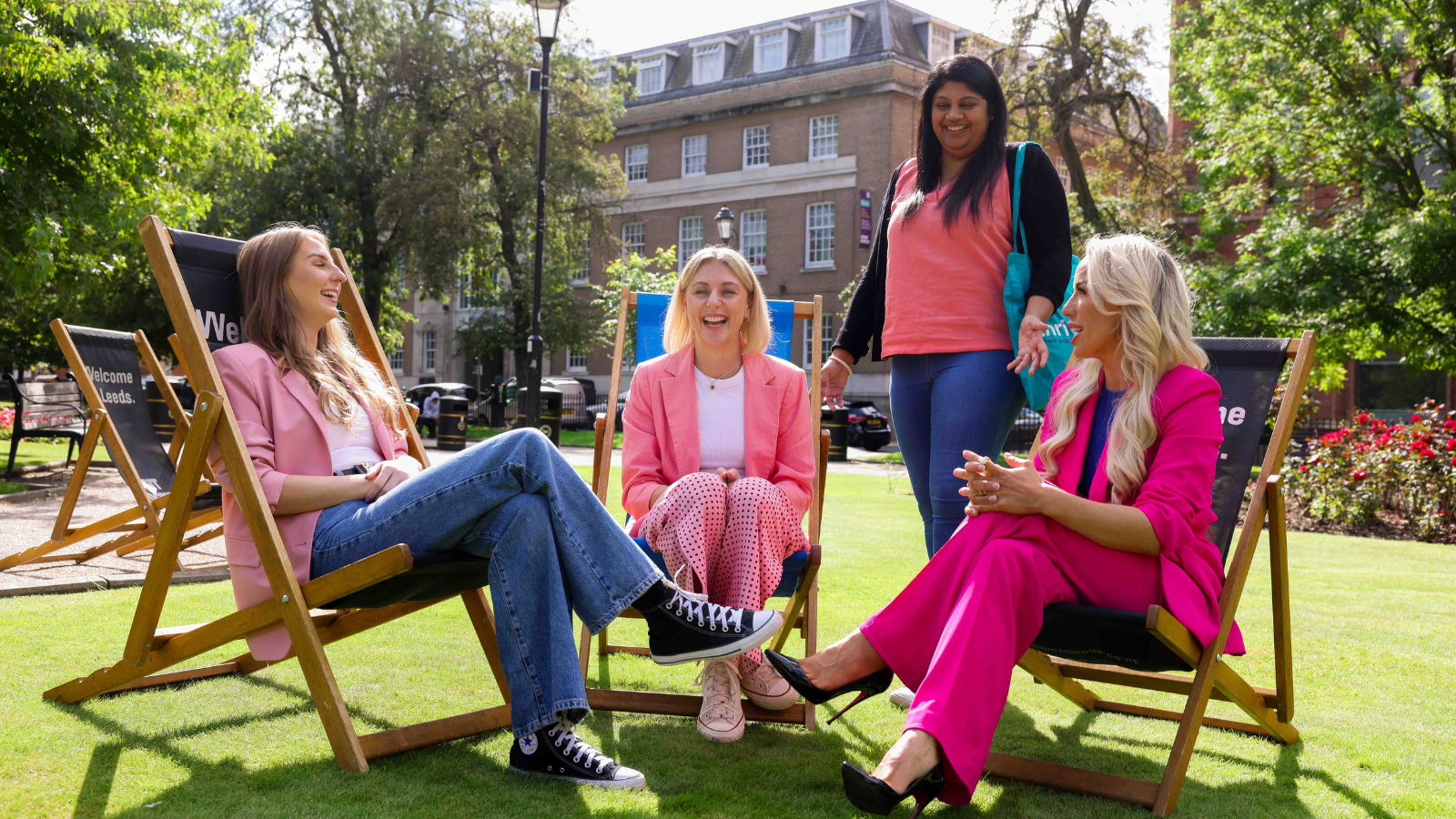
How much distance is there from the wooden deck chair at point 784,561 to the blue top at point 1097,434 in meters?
0.75

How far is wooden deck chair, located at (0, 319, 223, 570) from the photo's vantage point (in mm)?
4883

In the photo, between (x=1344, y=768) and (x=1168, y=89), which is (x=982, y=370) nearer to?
(x=1344, y=768)

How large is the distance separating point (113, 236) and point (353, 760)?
10.2 metres

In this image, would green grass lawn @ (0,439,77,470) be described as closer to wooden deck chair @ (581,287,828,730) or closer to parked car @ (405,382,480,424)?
parked car @ (405,382,480,424)

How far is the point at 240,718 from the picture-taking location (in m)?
3.05

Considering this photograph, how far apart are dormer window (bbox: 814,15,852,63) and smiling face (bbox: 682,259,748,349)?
105 ft

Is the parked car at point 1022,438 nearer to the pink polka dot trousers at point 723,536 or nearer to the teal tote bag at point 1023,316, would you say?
the teal tote bag at point 1023,316

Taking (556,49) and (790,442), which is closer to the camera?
(790,442)

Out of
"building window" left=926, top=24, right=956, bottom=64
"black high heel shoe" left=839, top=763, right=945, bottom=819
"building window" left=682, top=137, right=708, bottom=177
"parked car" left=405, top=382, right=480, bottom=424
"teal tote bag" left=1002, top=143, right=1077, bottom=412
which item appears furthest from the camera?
"building window" left=682, top=137, right=708, bottom=177

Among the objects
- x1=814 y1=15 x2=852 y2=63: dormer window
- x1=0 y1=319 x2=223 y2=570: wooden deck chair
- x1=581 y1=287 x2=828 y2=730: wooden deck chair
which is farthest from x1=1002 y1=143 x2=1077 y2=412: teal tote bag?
x1=814 y1=15 x2=852 y2=63: dormer window

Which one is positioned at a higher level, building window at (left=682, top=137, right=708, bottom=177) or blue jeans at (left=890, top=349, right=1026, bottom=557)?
building window at (left=682, top=137, right=708, bottom=177)

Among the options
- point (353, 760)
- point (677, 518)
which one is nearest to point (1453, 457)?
point (677, 518)

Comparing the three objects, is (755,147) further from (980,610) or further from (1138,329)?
(980,610)

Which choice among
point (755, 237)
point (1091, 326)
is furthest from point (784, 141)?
point (1091, 326)
